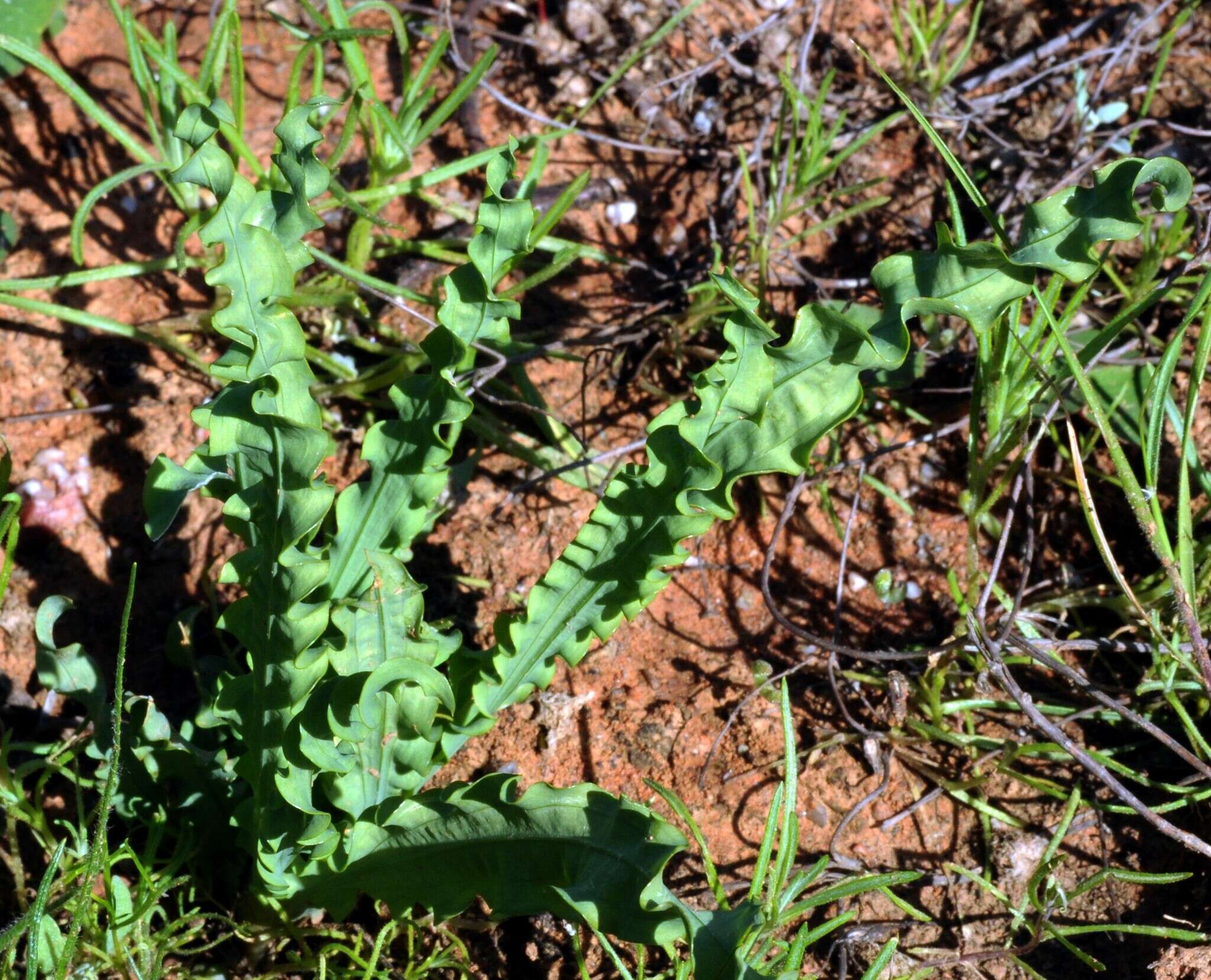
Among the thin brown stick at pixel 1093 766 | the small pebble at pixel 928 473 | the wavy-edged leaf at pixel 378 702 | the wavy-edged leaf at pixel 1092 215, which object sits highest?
the wavy-edged leaf at pixel 1092 215

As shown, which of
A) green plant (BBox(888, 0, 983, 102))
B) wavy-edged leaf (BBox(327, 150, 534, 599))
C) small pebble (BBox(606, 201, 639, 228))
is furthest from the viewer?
small pebble (BBox(606, 201, 639, 228))

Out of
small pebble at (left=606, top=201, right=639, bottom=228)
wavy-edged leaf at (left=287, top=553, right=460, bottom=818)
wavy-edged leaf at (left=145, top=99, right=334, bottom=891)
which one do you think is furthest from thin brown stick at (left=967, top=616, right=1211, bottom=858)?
small pebble at (left=606, top=201, right=639, bottom=228)

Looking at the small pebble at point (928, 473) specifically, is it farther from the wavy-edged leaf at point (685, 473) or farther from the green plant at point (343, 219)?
the wavy-edged leaf at point (685, 473)

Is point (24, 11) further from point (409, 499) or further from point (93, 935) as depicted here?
point (93, 935)

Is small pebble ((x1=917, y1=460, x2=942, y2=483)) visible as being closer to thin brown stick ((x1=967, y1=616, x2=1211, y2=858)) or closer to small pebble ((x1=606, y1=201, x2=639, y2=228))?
thin brown stick ((x1=967, y1=616, x2=1211, y2=858))

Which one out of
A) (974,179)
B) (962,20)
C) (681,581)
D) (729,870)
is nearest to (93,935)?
(729,870)

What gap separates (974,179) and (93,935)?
7.61 feet

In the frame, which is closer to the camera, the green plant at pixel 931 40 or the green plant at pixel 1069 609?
the green plant at pixel 1069 609

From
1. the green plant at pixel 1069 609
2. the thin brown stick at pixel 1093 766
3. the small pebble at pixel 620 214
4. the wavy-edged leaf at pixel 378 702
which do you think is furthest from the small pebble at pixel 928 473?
the wavy-edged leaf at pixel 378 702

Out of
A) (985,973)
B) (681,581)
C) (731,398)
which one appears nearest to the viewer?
(731,398)

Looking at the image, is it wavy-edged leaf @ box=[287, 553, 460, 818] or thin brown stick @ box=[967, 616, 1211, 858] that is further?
thin brown stick @ box=[967, 616, 1211, 858]

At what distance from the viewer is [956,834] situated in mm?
1821

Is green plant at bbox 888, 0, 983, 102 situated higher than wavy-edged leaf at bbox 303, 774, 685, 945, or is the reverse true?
green plant at bbox 888, 0, 983, 102

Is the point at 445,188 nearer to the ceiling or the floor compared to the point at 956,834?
nearer to the ceiling
